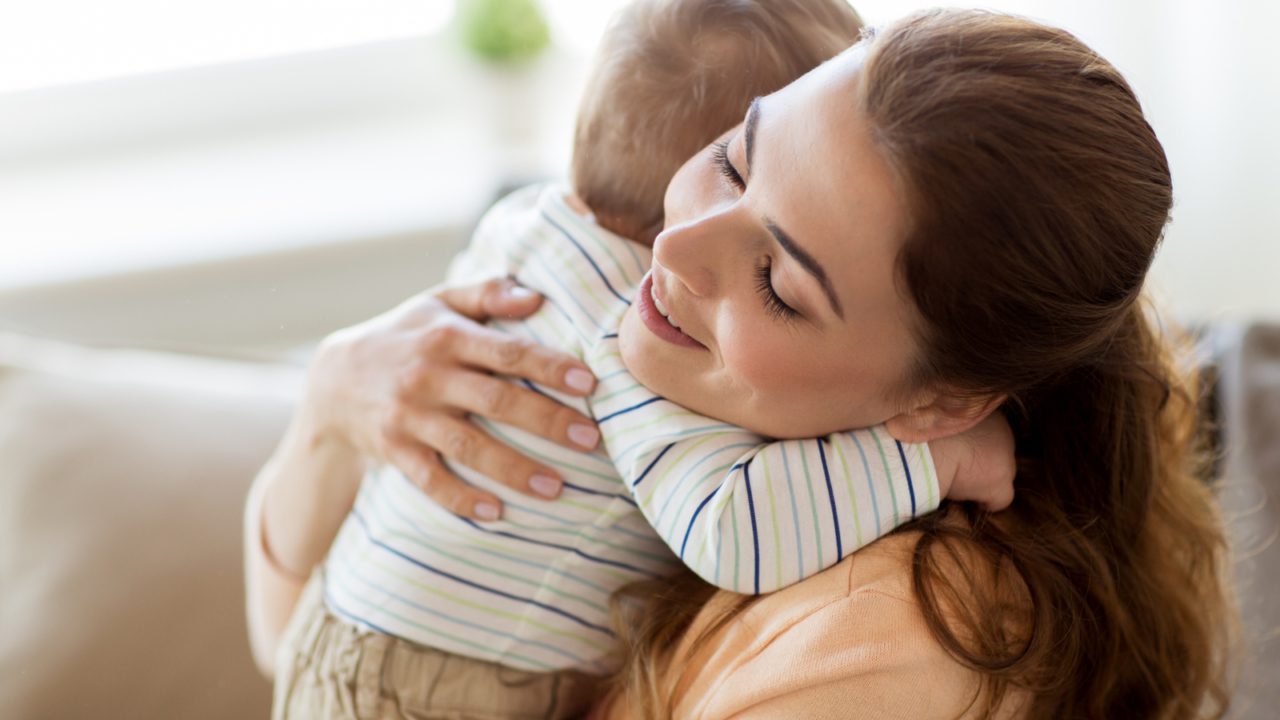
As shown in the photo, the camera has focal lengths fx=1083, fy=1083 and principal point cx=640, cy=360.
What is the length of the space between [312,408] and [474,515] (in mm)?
256

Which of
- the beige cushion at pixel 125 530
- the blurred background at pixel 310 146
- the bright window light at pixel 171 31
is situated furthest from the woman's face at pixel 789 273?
the bright window light at pixel 171 31

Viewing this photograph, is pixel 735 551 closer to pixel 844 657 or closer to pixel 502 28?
pixel 844 657

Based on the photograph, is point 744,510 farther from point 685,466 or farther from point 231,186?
point 231,186

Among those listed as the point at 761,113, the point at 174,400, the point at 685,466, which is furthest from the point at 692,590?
the point at 174,400

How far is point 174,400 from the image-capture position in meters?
1.25

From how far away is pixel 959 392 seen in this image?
0.65 meters

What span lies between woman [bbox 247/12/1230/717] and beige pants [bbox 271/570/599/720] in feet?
0.22

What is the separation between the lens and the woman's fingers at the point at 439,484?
79 cm

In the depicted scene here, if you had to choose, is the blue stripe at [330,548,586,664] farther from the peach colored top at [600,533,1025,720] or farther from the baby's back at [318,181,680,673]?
the peach colored top at [600,533,1025,720]

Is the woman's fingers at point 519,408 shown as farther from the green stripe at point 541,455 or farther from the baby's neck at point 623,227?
the baby's neck at point 623,227

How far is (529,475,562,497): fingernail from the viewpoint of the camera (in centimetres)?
77

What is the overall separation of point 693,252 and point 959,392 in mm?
185

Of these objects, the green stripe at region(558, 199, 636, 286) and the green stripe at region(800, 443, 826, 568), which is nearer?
the green stripe at region(800, 443, 826, 568)

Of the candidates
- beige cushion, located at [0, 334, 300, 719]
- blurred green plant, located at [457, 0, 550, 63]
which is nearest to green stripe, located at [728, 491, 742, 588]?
beige cushion, located at [0, 334, 300, 719]
